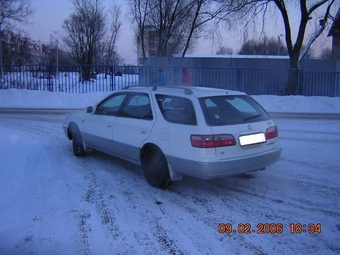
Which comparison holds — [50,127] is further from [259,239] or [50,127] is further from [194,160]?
[259,239]

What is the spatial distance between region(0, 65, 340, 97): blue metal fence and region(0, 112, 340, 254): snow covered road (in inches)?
549

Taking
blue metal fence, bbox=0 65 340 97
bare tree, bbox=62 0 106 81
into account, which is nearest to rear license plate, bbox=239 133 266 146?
blue metal fence, bbox=0 65 340 97

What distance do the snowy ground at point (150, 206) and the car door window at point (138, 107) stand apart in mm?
1009

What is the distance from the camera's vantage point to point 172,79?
20.7m

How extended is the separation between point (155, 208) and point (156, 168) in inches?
28.9

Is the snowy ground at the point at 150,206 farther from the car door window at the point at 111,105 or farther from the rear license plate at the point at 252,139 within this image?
the car door window at the point at 111,105

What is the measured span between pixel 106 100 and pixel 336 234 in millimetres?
4184

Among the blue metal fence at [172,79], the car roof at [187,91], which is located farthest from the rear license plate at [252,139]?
the blue metal fence at [172,79]

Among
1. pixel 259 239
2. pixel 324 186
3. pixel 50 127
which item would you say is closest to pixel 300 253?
pixel 259 239

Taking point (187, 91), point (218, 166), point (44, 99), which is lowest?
point (218, 166)

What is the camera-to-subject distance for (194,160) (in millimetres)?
4281

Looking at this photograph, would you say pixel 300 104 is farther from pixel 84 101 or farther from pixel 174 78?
pixel 84 101

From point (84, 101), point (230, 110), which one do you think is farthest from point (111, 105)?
point (84, 101)

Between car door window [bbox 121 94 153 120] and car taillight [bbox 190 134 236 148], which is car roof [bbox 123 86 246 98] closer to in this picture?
car door window [bbox 121 94 153 120]
